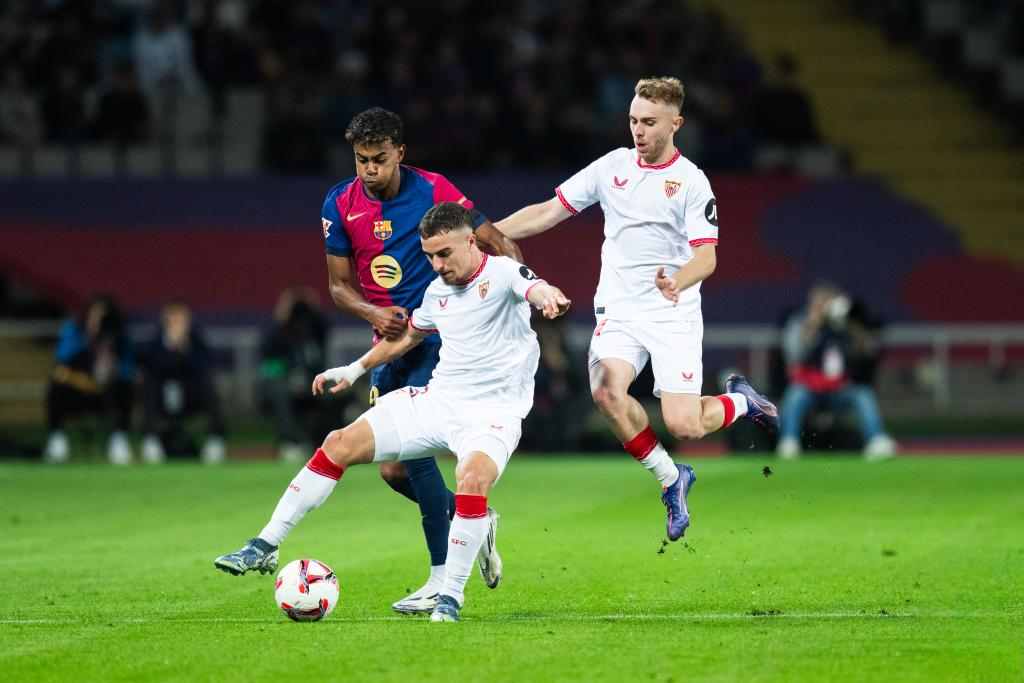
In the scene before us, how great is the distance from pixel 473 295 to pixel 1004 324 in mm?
16394

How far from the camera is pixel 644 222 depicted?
9477 mm

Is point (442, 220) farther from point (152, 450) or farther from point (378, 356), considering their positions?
point (152, 450)

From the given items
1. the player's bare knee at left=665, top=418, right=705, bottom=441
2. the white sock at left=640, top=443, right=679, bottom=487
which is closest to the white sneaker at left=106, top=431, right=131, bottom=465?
the white sock at left=640, top=443, right=679, bottom=487

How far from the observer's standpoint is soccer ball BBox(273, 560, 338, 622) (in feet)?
26.6

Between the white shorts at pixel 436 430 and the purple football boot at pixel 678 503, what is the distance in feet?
5.23

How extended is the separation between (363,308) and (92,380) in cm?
1107

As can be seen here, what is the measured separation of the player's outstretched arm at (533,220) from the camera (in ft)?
30.7

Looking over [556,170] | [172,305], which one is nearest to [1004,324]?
[556,170]

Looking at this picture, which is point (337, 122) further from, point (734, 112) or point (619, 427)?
point (619, 427)

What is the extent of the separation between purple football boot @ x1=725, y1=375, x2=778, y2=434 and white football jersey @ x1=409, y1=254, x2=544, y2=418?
205 cm

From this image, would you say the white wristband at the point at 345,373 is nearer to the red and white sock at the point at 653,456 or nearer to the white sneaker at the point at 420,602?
the white sneaker at the point at 420,602

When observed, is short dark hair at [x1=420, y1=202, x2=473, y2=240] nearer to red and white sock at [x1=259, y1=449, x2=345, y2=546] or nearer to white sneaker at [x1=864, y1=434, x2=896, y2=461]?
red and white sock at [x1=259, y1=449, x2=345, y2=546]

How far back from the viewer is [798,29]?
28969 millimetres

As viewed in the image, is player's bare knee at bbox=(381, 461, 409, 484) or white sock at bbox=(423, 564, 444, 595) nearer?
white sock at bbox=(423, 564, 444, 595)
